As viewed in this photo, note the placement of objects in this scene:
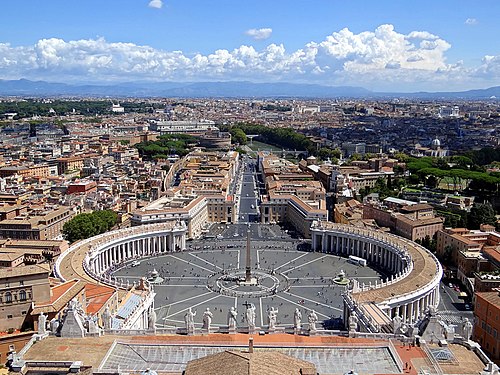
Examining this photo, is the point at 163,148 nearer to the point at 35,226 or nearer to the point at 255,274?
the point at 35,226

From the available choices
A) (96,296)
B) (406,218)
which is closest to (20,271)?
(96,296)

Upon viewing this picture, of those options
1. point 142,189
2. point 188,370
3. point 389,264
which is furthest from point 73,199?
point 188,370

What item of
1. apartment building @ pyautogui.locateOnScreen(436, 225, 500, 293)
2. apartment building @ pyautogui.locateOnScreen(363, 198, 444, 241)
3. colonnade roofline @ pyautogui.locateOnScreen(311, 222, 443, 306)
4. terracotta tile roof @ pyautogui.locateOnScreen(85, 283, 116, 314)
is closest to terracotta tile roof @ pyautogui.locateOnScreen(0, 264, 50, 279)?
terracotta tile roof @ pyautogui.locateOnScreen(85, 283, 116, 314)

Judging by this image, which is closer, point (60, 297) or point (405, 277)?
point (60, 297)

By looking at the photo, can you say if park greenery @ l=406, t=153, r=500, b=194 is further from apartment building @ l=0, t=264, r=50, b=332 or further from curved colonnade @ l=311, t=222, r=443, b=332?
apartment building @ l=0, t=264, r=50, b=332

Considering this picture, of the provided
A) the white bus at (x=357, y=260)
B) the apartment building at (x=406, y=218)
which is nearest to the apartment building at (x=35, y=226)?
the white bus at (x=357, y=260)

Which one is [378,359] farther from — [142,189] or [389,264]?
[142,189]

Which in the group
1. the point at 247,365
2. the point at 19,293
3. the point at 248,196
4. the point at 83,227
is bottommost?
the point at 248,196
